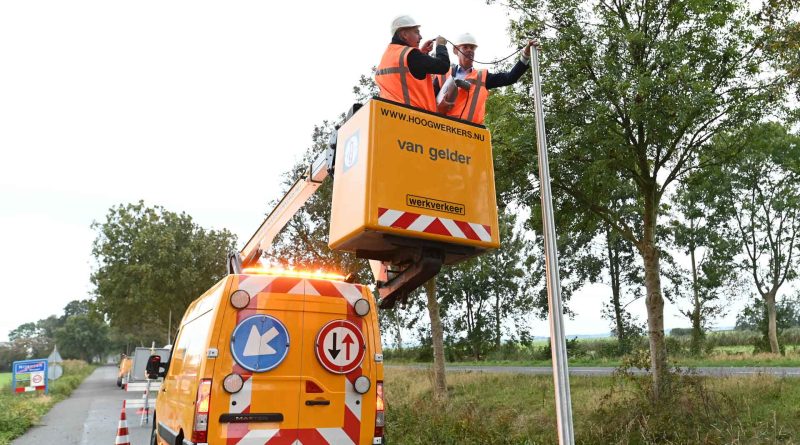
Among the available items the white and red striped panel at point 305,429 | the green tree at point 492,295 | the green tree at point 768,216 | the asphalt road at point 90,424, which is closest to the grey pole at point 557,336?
the white and red striped panel at point 305,429

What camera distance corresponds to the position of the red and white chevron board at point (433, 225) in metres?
3.66

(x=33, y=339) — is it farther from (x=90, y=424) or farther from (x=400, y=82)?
(x=400, y=82)

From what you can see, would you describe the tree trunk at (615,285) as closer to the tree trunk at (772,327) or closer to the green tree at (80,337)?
the tree trunk at (772,327)

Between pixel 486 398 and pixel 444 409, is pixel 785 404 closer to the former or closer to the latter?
pixel 444 409

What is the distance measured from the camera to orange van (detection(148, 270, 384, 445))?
486cm

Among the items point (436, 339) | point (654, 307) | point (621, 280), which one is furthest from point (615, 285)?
point (654, 307)

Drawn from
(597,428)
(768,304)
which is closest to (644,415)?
(597,428)

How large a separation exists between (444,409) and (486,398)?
3.42 m

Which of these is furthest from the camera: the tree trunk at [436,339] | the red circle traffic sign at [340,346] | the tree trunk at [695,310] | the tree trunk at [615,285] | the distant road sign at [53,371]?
the tree trunk at [615,285]

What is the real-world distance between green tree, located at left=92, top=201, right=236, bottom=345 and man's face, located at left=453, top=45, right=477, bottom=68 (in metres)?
28.3

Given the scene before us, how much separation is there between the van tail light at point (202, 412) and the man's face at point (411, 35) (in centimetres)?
334

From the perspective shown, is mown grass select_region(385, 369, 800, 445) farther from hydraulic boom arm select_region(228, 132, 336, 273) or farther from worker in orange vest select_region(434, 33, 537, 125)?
worker in orange vest select_region(434, 33, 537, 125)

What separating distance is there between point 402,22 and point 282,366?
321 centimetres

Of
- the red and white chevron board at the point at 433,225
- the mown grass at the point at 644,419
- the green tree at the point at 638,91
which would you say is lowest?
the mown grass at the point at 644,419
